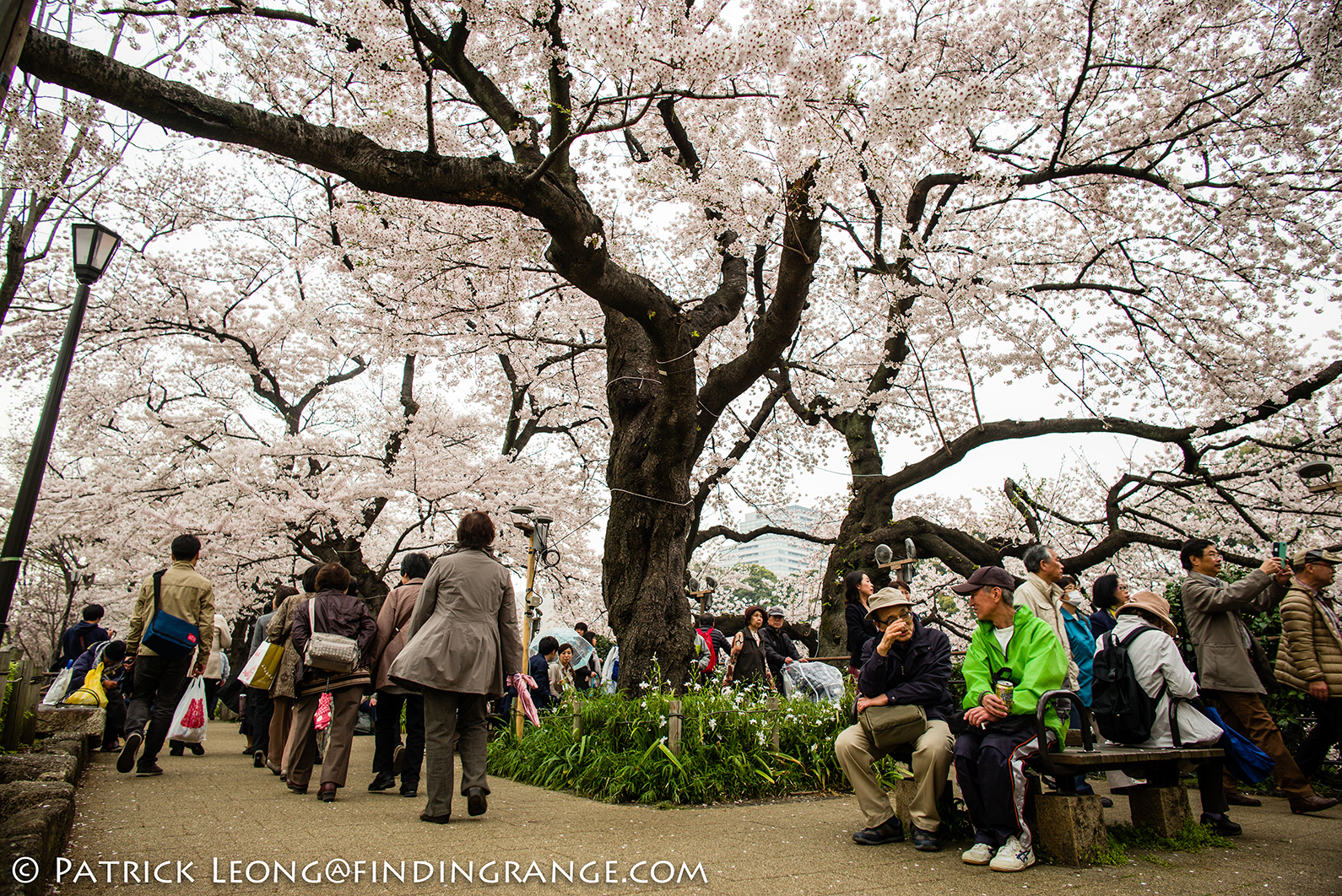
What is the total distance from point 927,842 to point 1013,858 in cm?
45

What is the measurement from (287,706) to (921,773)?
5402mm

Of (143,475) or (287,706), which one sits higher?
(143,475)

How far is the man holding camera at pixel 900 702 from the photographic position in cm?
377

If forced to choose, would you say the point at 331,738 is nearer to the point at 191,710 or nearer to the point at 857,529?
the point at 191,710

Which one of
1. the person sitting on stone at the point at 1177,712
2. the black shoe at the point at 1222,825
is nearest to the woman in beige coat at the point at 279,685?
the person sitting on stone at the point at 1177,712

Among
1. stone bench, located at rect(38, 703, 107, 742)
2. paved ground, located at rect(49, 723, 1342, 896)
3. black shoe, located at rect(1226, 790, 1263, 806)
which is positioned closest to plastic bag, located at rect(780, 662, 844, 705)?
paved ground, located at rect(49, 723, 1342, 896)

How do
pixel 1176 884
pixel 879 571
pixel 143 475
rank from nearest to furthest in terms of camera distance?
pixel 1176 884 → pixel 879 571 → pixel 143 475

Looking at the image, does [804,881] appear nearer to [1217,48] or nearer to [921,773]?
[921,773]

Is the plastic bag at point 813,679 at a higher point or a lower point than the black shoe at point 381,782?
higher

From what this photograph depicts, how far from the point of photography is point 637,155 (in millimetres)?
9320

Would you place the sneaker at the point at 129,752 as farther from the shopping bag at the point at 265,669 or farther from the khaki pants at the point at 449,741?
the khaki pants at the point at 449,741

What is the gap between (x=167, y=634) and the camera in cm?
566

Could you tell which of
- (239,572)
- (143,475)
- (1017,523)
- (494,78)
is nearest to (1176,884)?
(494,78)

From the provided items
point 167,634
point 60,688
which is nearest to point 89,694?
point 60,688
